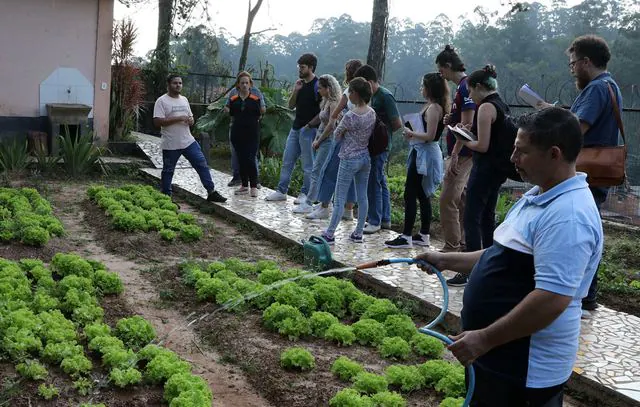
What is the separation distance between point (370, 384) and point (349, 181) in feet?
11.9

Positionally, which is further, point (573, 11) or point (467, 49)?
point (573, 11)

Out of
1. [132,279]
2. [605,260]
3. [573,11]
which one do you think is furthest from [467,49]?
[132,279]

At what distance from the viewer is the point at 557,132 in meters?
2.59

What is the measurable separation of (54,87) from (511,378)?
13.2 m

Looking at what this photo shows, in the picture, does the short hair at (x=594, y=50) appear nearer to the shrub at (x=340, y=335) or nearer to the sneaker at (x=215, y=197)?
the shrub at (x=340, y=335)

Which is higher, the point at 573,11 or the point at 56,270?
the point at 573,11

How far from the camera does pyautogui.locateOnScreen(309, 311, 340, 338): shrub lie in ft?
19.2

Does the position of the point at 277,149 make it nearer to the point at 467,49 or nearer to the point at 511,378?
the point at 511,378

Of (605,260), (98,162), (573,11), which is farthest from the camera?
(573,11)

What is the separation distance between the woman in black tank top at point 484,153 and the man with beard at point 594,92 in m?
0.68

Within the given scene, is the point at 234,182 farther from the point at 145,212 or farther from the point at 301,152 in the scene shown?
the point at 145,212

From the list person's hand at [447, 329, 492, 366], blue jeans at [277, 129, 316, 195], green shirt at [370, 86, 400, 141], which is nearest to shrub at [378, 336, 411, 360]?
person's hand at [447, 329, 492, 366]

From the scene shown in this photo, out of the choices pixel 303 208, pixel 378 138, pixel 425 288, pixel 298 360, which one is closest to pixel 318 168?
pixel 303 208

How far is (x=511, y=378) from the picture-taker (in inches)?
107
